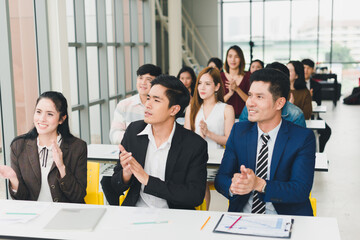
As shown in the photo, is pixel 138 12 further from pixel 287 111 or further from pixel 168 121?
pixel 168 121

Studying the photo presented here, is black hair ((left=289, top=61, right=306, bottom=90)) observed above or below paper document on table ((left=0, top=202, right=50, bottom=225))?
above

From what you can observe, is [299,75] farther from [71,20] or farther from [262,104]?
[262,104]

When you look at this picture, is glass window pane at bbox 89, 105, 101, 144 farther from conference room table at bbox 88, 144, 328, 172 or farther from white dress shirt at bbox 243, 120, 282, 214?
white dress shirt at bbox 243, 120, 282, 214

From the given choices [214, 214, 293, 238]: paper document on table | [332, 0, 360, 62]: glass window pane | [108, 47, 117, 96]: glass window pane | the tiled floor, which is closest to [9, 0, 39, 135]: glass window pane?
the tiled floor

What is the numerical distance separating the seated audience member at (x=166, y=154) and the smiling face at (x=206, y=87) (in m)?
1.52

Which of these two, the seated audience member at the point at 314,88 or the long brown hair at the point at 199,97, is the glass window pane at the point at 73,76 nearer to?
the long brown hair at the point at 199,97

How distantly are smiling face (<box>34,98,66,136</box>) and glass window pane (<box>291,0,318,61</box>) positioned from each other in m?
15.2

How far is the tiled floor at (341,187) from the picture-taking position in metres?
4.43

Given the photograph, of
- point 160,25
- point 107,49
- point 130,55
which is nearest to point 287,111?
point 107,49

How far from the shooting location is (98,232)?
81.4 inches

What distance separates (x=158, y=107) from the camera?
267 cm

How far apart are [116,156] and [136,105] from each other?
2.56 feet

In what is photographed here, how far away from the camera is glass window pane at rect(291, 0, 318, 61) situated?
17109mm

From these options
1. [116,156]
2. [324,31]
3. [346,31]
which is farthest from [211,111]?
[346,31]
